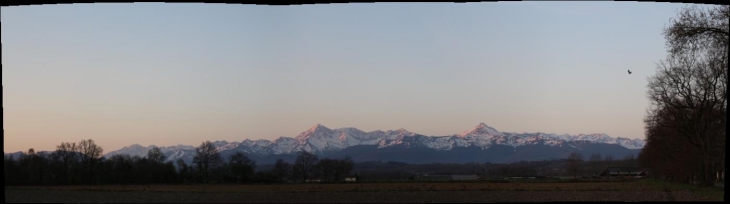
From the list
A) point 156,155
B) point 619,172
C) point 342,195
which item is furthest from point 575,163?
point 342,195

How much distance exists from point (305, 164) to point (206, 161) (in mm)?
16193

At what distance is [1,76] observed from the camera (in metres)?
17.7

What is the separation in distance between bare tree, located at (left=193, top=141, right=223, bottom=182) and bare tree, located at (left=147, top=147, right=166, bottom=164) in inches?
111

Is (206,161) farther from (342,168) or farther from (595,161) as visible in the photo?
(595,161)

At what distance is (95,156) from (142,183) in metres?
6.47

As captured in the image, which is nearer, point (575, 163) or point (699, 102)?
point (699, 102)

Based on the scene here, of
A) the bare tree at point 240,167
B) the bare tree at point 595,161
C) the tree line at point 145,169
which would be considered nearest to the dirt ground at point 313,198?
the tree line at point 145,169

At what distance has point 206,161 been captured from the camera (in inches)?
2416

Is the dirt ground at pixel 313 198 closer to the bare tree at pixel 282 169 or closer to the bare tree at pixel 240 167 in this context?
the bare tree at pixel 240 167

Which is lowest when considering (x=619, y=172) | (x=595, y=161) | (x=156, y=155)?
(x=619, y=172)

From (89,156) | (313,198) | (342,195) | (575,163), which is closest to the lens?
(313,198)

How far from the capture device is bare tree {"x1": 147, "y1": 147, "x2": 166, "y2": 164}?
59.7 metres

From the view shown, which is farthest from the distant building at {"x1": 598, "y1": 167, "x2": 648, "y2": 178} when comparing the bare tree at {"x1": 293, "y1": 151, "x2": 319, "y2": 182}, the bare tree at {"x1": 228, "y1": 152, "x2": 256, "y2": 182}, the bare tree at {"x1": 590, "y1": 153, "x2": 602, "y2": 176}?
the bare tree at {"x1": 228, "y1": 152, "x2": 256, "y2": 182}

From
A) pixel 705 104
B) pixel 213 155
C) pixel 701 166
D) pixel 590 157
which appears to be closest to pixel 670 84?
pixel 705 104
